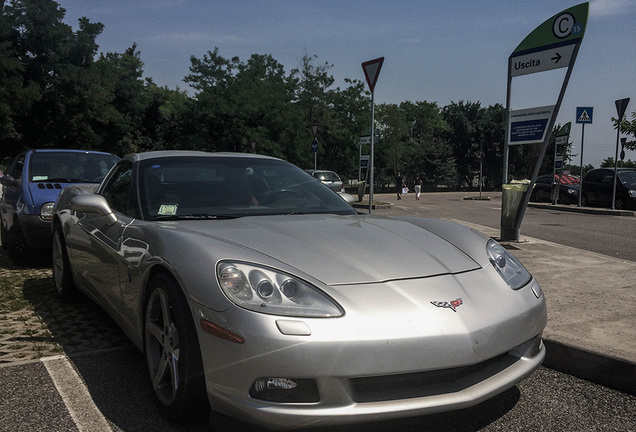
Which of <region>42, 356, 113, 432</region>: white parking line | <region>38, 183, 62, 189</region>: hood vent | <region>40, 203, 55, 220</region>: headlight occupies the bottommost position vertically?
<region>42, 356, 113, 432</region>: white parking line

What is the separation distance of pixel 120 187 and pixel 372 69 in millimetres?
6490

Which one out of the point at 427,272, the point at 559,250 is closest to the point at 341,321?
the point at 427,272

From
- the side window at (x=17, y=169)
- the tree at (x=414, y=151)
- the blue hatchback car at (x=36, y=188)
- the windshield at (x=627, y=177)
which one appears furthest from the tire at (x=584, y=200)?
the tree at (x=414, y=151)

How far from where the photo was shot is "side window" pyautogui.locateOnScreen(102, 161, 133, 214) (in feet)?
11.4

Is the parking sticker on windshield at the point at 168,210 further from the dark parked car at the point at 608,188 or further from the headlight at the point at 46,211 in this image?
the dark parked car at the point at 608,188

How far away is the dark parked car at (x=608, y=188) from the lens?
17.6m

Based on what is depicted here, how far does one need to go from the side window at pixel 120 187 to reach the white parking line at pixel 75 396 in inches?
38.7

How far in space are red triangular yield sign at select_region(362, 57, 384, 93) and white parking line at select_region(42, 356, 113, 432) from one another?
23.9 ft

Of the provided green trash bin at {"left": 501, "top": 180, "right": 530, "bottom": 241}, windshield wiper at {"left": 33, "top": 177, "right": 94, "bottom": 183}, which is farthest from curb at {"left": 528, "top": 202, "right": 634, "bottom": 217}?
windshield wiper at {"left": 33, "top": 177, "right": 94, "bottom": 183}

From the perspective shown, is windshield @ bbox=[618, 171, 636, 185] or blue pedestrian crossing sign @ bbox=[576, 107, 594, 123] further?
windshield @ bbox=[618, 171, 636, 185]

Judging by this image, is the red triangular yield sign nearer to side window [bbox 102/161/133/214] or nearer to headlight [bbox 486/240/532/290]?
side window [bbox 102/161/133/214]

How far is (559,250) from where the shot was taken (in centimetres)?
723

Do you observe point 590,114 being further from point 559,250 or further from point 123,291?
point 123,291

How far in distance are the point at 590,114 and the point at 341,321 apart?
662 inches
